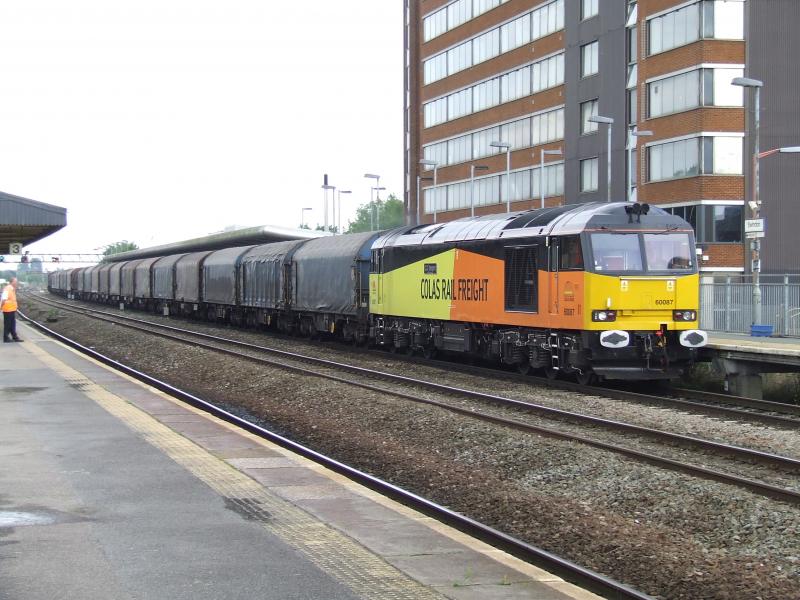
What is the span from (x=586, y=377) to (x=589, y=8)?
38.8m

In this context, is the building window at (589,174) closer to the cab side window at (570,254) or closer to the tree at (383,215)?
the cab side window at (570,254)

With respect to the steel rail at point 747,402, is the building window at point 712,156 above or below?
above

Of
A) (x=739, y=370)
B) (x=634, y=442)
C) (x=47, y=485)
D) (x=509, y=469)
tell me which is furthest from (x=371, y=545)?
(x=739, y=370)

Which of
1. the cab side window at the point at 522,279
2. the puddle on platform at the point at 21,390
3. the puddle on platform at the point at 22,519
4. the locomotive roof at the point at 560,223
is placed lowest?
the puddle on platform at the point at 22,519

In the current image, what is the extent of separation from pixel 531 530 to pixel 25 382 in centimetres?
1204

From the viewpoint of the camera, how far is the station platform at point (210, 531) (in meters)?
6.03

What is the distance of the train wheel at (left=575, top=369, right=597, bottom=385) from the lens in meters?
18.4

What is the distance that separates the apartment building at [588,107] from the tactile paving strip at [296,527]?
25.4 m

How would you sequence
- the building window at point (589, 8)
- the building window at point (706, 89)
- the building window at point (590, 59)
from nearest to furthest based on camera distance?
the building window at point (706, 89)
the building window at point (589, 8)
the building window at point (590, 59)

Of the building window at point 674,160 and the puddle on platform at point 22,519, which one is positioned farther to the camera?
the building window at point 674,160

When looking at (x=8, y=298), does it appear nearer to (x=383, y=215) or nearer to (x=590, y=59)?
(x=590, y=59)

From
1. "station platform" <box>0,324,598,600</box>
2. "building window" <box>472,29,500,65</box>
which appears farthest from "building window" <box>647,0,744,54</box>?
"station platform" <box>0,324,598,600</box>

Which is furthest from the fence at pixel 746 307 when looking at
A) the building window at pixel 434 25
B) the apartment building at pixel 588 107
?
the building window at pixel 434 25

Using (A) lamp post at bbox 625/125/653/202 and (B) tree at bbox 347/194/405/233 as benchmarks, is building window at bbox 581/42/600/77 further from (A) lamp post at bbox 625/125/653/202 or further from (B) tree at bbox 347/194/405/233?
(B) tree at bbox 347/194/405/233
